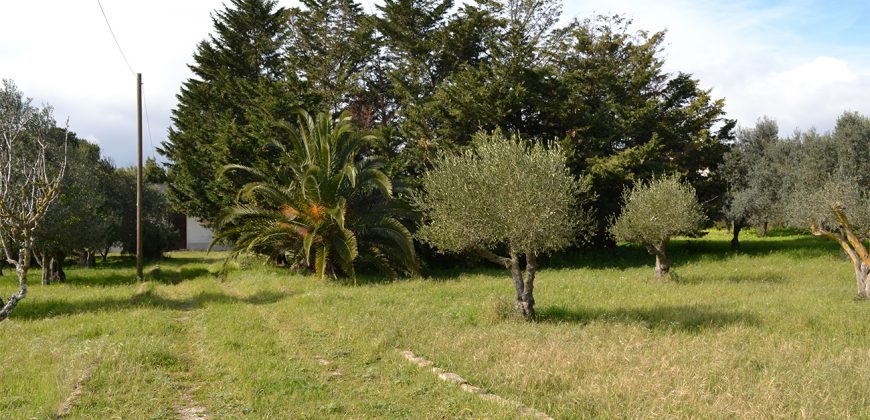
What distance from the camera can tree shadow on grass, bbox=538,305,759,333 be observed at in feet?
41.3

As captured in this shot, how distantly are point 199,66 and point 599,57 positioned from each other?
89.1 feet

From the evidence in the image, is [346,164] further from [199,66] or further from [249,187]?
[199,66]

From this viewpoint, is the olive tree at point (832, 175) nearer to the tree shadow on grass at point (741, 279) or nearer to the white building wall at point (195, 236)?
the tree shadow on grass at point (741, 279)

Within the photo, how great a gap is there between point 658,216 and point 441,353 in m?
14.7

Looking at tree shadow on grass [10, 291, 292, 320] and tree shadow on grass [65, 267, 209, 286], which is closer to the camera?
tree shadow on grass [10, 291, 292, 320]

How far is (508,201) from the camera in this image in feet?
42.4

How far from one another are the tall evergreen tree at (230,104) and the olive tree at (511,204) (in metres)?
17.9

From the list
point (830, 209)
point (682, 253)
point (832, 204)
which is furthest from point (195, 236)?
point (832, 204)

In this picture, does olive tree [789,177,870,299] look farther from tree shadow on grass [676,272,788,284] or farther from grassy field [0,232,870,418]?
grassy field [0,232,870,418]

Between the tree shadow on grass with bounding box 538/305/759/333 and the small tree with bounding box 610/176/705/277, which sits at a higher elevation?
the small tree with bounding box 610/176/705/277

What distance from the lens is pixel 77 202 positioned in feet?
82.6

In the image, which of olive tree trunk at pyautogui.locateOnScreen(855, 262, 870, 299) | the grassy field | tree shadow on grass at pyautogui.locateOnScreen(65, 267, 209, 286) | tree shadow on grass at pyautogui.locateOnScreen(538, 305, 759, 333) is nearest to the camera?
the grassy field

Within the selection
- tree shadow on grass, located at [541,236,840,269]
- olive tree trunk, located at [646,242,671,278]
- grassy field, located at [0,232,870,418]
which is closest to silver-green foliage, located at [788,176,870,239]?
tree shadow on grass, located at [541,236,840,269]

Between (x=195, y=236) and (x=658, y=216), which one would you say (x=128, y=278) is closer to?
(x=658, y=216)
